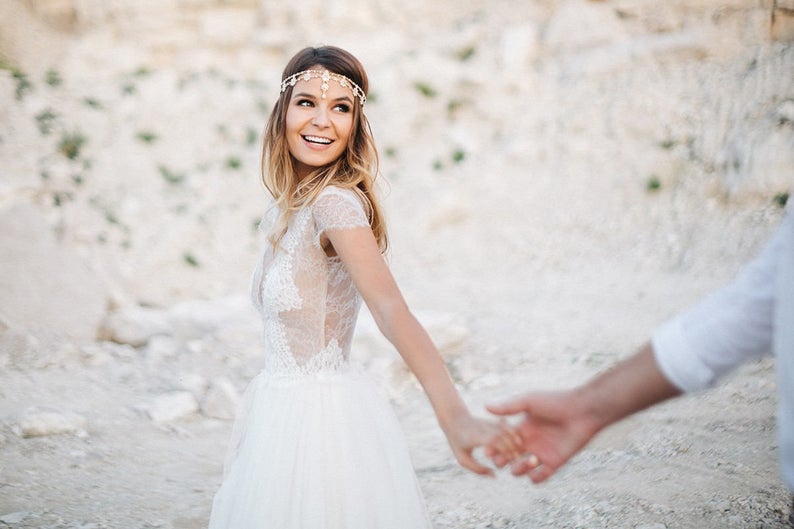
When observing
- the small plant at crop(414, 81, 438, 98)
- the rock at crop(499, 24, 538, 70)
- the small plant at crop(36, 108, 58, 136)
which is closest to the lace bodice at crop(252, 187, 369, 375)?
the small plant at crop(414, 81, 438, 98)

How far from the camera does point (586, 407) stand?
51.4 inches

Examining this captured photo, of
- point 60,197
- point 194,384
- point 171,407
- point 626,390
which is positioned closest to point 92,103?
point 60,197

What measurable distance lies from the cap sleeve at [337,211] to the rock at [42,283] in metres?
5.03

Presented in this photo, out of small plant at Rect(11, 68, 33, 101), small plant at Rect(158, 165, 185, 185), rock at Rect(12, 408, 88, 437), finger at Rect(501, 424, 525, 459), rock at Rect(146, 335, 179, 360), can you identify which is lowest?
finger at Rect(501, 424, 525, 459)

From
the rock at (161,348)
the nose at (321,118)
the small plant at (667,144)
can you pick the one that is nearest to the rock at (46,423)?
the rock at (161,348)

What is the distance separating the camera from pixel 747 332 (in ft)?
3.50

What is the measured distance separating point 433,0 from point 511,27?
8.11 ft

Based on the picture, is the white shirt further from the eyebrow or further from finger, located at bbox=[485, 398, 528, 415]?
the eyebrow

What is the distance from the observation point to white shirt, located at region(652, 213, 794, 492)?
94cm

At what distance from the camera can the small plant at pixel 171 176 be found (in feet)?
36.6

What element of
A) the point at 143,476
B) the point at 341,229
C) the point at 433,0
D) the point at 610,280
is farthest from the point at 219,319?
the point at 433,0

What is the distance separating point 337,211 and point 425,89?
32.0ft

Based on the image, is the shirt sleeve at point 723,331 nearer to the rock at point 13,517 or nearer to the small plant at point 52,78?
the rock at point 13,517

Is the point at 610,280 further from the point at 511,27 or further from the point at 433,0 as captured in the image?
the point at 433,0
